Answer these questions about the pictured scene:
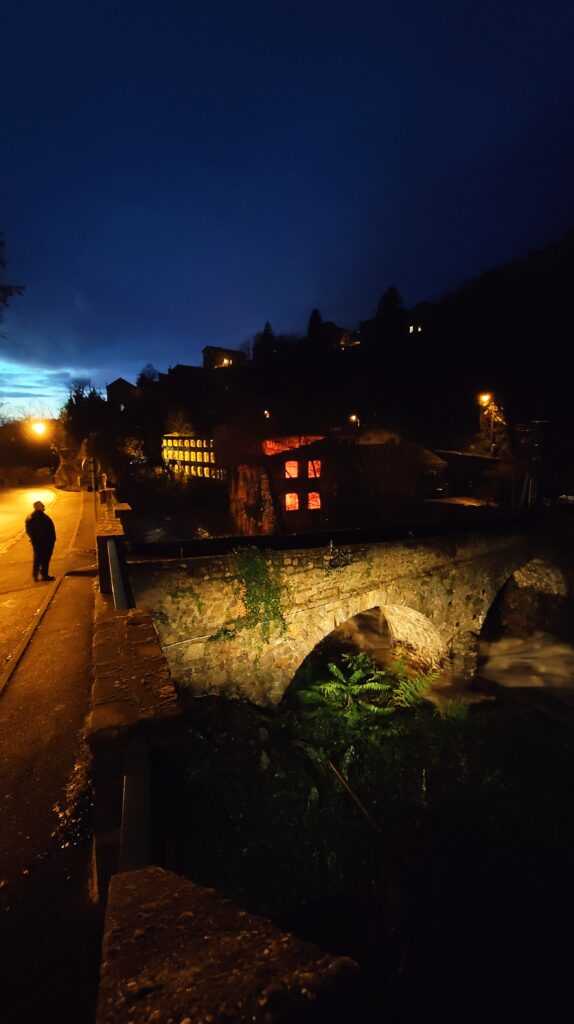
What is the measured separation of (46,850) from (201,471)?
3386 cm

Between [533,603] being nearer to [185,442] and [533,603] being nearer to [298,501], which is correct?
[298,501]

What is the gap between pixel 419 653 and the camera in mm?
12961

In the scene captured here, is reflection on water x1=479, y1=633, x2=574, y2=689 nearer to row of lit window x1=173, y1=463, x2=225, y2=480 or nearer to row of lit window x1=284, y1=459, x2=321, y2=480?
row of lit window x1=284, y1=459, x2=321, y2=480

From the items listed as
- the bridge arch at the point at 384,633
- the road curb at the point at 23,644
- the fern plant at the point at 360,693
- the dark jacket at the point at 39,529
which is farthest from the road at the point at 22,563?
the fern plant at the point at 360,693

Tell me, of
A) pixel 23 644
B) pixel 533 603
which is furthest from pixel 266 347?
pixel 23 644

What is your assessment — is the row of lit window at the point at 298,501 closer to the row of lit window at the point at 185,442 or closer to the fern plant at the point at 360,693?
the fern plant at the point at 360,693

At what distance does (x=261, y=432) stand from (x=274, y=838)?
27.1m

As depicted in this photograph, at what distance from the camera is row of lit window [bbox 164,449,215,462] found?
34969 millimetres

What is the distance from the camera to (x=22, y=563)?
9.32m

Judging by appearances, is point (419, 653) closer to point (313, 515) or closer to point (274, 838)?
point (274, 838)

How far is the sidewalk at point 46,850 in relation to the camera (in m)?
1.79

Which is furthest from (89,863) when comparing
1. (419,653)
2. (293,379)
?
(293,379)

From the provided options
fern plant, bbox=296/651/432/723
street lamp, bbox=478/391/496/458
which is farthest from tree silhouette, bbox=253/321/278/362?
fern plant, bbox=296/651/432/723

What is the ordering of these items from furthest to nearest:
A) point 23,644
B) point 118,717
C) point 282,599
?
point 282,599, point 23,644, point 118,717
